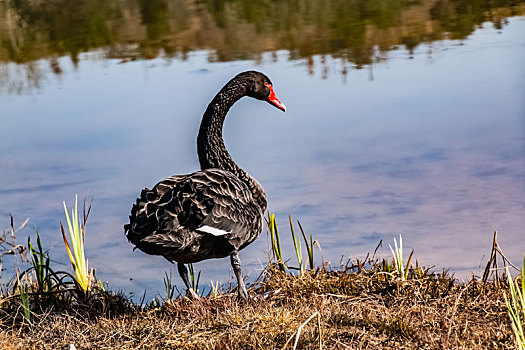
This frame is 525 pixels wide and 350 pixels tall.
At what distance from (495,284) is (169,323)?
193 centimetres

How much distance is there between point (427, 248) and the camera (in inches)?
233

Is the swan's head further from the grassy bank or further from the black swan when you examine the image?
the grassy bank

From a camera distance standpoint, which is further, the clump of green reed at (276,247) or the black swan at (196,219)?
the clump of green reed at (276,247)

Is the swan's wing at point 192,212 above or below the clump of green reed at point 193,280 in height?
above

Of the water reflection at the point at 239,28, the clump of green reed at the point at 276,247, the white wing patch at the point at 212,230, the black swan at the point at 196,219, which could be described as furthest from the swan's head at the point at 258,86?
the water reflection at the point at 239,28

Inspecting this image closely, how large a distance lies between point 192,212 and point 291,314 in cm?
80

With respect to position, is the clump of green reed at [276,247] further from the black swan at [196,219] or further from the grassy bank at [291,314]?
the black swan at [196,219]

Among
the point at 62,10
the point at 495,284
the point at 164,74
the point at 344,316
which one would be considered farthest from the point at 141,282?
the point at 62,10

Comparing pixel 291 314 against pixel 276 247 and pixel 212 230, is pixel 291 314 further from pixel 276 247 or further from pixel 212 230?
pixel 276 247

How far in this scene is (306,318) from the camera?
4.21 m

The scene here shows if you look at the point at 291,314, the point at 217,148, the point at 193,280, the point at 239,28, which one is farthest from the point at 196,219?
the point at 239,28

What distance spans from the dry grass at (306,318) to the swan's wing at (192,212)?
1.44 ft

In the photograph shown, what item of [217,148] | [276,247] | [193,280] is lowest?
[193,280]

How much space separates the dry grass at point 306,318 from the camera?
3.97 m
